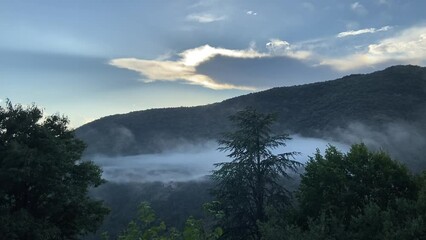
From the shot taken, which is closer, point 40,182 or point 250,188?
point 40,182

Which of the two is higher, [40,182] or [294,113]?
[294,113]

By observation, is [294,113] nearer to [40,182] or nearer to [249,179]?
[249,179]

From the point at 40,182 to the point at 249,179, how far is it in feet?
47.4

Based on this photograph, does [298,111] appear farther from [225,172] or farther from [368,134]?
[225,172]

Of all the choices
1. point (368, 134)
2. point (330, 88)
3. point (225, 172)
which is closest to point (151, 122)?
point (330, 88)

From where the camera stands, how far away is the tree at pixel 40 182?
86.2 feet

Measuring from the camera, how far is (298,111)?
16362 cm

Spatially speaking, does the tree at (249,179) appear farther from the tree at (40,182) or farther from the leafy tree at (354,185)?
the tree at (40,182)

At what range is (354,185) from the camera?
2550cm

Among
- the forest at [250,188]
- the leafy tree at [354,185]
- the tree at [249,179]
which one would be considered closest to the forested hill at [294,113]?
the tree at [249,179]

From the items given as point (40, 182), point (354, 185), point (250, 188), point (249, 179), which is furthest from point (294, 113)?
point (40, 182)

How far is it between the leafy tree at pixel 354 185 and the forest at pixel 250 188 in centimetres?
6

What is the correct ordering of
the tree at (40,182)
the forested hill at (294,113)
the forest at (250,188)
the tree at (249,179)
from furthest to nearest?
the forested hill at (294,113)
the tree at (249,179)
the tree at (40,182)
the forest at (250,188)

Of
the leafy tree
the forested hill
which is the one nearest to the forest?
the leafy tree
